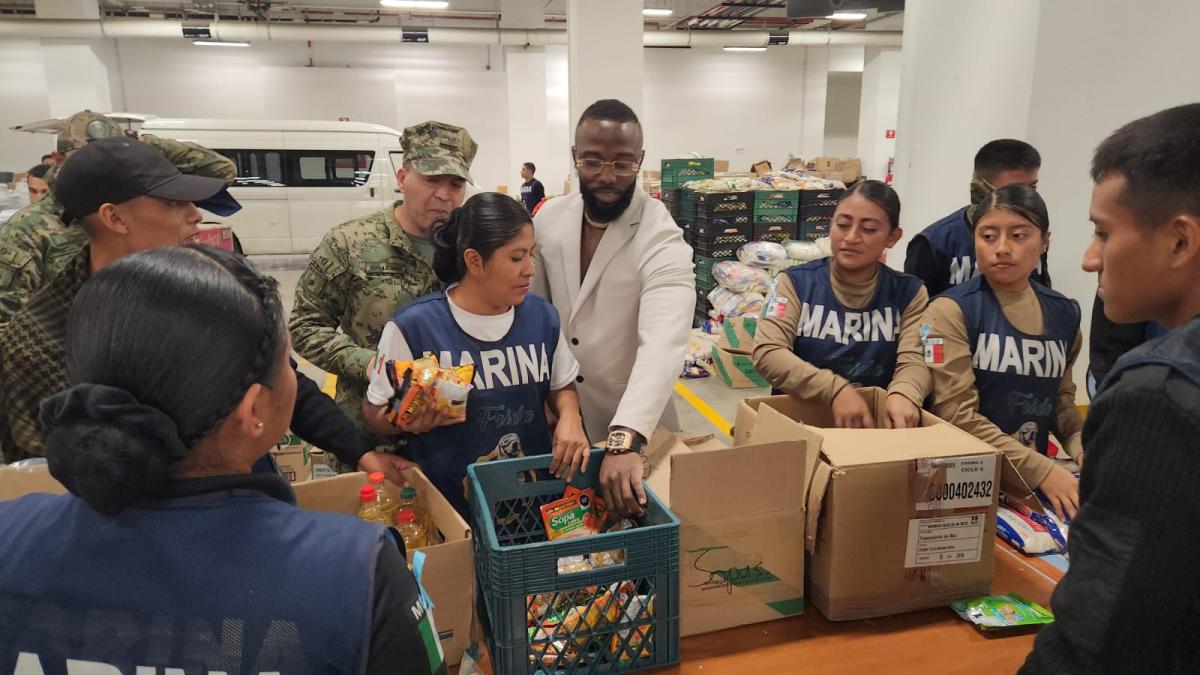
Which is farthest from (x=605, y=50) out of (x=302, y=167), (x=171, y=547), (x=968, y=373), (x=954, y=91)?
(x=302, y=167)

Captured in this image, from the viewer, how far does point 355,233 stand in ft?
7.05

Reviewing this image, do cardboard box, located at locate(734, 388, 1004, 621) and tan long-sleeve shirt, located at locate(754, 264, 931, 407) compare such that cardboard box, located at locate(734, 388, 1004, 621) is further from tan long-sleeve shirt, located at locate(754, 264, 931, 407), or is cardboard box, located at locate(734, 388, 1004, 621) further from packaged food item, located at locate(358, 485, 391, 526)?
packaged food item, located at locate(358, 485, 391, 526)

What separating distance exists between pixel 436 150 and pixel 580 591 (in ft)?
→ 4.73

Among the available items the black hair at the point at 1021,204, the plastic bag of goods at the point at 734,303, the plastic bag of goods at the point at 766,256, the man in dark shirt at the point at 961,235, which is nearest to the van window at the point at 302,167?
the plastic bag of goods at the point at 734,303

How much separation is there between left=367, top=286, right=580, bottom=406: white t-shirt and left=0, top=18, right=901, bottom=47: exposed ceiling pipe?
35.7 ft

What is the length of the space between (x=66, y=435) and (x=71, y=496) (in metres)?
0.12

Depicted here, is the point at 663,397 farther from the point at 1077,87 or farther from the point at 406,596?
the point at 1077,87

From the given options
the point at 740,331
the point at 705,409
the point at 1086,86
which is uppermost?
the point at 1086,86

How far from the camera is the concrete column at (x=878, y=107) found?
606 inches

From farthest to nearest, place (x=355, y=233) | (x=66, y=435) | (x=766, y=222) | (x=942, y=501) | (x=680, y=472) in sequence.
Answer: (x=766, y=222) < (x=355, y=233) < (x=942, y=501) < (x=680, y=472) < (x=66, y=435)

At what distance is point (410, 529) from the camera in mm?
1460

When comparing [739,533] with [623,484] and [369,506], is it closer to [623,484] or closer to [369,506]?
[623,484]

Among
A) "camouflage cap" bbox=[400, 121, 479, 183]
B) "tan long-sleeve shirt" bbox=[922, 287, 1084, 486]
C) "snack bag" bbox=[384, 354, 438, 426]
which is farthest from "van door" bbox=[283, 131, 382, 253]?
"tan long-sleeve shirt" bbox=[922, 287, 1084, 486]

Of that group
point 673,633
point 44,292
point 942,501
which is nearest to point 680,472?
point 673,633
